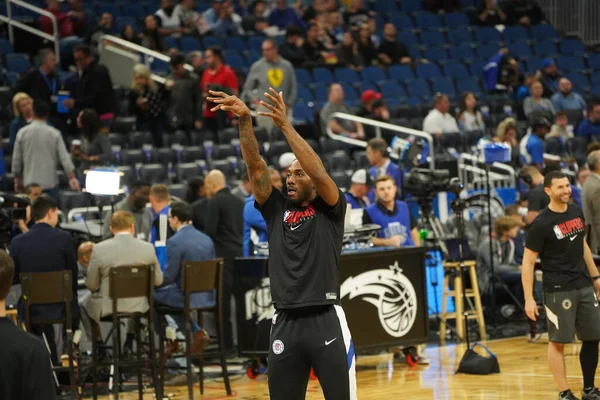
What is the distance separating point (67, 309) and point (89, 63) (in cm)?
629

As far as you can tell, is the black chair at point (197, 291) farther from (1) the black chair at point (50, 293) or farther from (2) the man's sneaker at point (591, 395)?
(2) the man's sneaker at point (591, 395)

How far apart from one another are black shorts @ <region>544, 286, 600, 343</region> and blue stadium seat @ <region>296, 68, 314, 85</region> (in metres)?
10.8

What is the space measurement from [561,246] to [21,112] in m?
7.61

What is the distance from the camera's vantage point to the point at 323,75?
19203 mm

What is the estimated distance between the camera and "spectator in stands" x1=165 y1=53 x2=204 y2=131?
15734 mm

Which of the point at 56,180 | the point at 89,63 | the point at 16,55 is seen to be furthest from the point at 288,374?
the point at 16,55

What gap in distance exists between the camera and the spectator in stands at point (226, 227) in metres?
11.6

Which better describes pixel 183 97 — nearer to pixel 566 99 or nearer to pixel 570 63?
pixel 566 99

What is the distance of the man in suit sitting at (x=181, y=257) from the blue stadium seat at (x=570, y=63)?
13.0 metres

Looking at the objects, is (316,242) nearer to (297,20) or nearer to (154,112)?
(154,112)

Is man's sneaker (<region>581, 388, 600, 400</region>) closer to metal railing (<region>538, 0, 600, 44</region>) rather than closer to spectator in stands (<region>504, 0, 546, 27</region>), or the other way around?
spectator in stands (<region>504, 0, 546, 27</region>)

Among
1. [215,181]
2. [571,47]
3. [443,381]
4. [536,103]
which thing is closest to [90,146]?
[215,181]

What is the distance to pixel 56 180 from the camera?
12773 mm

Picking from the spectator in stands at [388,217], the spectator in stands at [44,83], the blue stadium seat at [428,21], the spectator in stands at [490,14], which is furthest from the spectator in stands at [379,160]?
the spectator in stands at [490,14]
